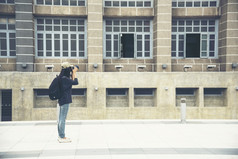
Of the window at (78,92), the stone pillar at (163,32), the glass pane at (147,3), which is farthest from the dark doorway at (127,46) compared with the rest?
the window at (78,92)

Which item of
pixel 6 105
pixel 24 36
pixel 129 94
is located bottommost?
pixel 6 105

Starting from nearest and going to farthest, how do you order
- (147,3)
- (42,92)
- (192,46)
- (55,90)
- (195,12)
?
(55,90), (42,92), (195,12), (147,3), (192,46)

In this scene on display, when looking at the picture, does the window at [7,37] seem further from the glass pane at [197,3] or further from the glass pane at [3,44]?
the glass pane at [197,3]

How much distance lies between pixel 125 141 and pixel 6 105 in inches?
325

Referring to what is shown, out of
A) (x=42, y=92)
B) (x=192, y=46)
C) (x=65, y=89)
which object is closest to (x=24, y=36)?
(x=42, y=92)

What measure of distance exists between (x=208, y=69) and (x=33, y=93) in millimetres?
9969

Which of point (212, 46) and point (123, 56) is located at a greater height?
point (212, 46)

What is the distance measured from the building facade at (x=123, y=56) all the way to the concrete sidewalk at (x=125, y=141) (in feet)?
7.20

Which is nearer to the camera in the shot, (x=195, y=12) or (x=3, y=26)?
(x=3, y=26)

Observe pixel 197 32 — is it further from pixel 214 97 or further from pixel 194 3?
pixel 214 97

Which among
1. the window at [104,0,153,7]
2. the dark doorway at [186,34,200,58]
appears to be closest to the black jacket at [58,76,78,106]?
the window at [104,0,153,7]

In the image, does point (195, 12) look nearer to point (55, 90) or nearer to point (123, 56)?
point (123, 56)

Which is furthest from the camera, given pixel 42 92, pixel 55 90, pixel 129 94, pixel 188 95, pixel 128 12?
pixel 128 12

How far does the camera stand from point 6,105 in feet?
42.5
